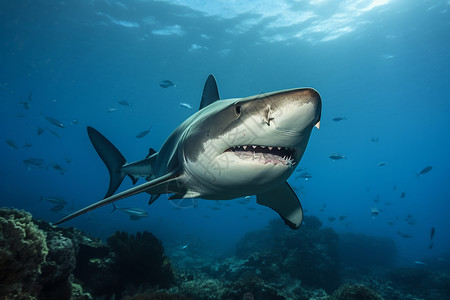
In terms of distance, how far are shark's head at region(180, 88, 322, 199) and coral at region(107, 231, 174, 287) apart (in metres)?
3.63

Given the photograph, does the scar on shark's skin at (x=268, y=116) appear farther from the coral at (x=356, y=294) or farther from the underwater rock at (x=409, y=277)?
the underwater rock at (x=409, y=277)

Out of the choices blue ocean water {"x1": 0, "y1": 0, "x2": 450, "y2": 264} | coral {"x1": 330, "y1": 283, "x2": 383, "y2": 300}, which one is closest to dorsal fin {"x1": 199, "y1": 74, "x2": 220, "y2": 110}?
blue ocean water {"x1": 0, "y1": 0, "x2": 450, "y2": 264}

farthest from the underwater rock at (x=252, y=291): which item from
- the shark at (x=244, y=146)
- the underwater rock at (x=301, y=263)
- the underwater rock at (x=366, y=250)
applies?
the underwater rock at (x=366, y=250)

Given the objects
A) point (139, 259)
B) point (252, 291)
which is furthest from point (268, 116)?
point (252, 291)

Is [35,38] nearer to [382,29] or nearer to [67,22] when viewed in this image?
[67,22]

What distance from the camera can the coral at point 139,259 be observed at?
204 inches

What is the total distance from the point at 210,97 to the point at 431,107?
53199 mm

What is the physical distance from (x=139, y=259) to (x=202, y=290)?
7.36ft

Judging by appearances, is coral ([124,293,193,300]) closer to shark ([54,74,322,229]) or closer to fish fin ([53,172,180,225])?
shark ([54,74,322,229])

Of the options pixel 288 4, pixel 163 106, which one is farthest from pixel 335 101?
pixel 163 106

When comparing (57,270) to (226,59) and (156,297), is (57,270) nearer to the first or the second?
(156,297)

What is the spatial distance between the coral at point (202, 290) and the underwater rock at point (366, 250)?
60.1 ft

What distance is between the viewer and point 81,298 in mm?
3340

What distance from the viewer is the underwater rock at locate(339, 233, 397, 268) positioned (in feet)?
70.9
